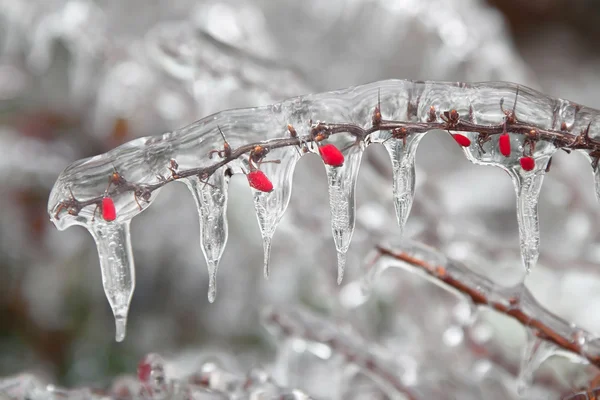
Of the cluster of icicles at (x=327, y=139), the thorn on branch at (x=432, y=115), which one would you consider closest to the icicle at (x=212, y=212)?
the cluster of icicles at (x=327, y=139)

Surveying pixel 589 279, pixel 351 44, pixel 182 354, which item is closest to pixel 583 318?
pixel 589 279

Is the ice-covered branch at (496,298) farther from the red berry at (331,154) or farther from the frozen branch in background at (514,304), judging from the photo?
the red berry at (331,154)

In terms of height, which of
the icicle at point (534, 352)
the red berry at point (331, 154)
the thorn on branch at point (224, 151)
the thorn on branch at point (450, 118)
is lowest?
the icicle at point (534, 352)

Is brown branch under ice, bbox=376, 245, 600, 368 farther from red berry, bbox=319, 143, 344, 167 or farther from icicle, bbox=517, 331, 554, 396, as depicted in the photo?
red berry, bbox=319, 143, 344, 167

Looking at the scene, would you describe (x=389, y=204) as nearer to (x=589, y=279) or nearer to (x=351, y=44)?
(x=589, y=279)

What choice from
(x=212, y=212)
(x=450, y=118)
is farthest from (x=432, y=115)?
(x=212, y=212)

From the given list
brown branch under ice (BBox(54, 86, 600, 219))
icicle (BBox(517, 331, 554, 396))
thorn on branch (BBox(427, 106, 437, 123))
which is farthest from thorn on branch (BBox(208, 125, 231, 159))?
icicle (BBox(517, 331, 554, 396))

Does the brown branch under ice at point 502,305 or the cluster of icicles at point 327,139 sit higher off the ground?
the cluster of icicles at point 327,139
